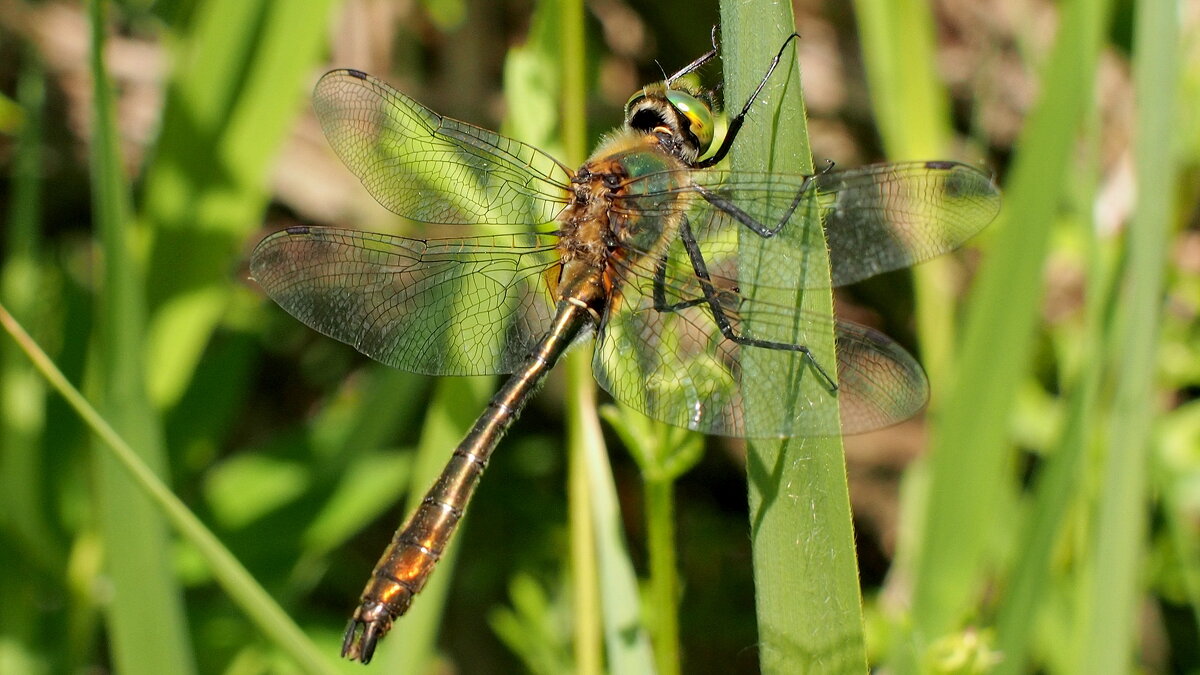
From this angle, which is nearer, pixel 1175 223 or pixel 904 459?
pixel 1175 223

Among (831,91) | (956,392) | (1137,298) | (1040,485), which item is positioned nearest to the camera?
(1137,298)

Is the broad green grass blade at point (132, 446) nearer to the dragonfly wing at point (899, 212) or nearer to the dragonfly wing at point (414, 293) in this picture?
the dragonfly wing at point (414, 293)

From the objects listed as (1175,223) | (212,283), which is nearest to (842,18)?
(1175,223)

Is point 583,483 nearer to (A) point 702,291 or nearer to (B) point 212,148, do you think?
(A) point 702,291

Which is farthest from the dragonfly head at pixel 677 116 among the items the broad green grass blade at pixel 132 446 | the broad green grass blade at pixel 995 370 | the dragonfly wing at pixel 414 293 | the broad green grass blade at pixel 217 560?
the broad green grass blade at pixel 217 560

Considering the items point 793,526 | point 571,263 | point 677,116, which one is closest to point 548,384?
point 571,263

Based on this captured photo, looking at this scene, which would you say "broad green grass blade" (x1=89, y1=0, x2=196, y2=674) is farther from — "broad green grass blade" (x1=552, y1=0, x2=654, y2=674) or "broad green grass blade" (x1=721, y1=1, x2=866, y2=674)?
"broad green grass blade" (x1=721, y1=1, x2=866, y2=674)

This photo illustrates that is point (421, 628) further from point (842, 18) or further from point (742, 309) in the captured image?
point (842, 18)
